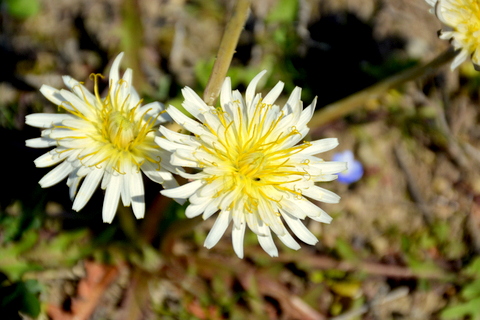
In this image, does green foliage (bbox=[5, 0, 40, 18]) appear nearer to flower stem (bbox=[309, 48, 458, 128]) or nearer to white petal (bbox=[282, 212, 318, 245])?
flower stem (bbox=[309, 48, 458, 128])

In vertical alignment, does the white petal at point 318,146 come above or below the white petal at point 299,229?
above

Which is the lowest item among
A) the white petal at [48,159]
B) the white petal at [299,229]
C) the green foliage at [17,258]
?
the green foliage at [17,258]

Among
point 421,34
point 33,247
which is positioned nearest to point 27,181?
point 33,247

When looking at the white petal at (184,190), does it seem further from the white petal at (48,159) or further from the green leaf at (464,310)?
the green leaf at (464,310)

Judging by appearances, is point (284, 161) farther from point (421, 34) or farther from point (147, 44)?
point (421, 34)

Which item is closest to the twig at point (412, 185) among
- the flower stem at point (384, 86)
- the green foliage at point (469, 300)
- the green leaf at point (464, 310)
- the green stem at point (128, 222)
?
the green foliage at point (469, 300)

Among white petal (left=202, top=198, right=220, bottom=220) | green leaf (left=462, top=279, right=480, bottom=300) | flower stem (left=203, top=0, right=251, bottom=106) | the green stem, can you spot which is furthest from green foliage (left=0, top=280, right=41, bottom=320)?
green leaf (left=462, top=279, right=480, bottom=300)

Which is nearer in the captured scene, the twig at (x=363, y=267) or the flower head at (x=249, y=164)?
the flower head at (x=249, y=164)
